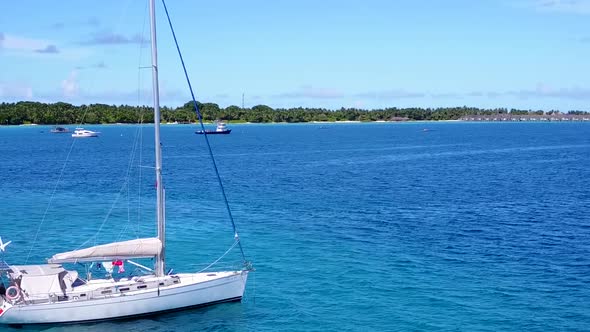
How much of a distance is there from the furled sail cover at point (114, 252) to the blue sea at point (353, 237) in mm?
3833

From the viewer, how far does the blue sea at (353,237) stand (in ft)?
123

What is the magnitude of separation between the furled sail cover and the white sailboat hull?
8.19ft

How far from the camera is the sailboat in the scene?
113 ft

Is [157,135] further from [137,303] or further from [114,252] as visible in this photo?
[137,303]

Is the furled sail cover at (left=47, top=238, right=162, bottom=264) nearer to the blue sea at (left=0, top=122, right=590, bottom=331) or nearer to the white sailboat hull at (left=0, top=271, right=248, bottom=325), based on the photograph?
the white sailboat hull at (left=0, top=271, right=248, bottom=325)

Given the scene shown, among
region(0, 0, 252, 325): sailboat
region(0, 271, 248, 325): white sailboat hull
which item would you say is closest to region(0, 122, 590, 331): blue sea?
region(0, 271, 248, 325): white sailboat hull

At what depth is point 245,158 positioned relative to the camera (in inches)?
Result: 5851

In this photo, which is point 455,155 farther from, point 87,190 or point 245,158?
point 87,190

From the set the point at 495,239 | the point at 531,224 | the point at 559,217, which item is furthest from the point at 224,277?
the point at 559,217

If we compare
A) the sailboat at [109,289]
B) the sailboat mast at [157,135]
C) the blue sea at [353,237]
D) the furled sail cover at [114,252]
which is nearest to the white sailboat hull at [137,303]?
the sailboat at [109,289]

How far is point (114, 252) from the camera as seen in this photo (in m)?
37.2

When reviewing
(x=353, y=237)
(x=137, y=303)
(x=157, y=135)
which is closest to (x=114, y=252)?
(x=137, y=303)

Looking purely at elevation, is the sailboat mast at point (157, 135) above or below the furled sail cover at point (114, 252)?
above

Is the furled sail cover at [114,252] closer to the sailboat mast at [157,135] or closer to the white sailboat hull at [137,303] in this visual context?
the sailboat mast at [157,135]
